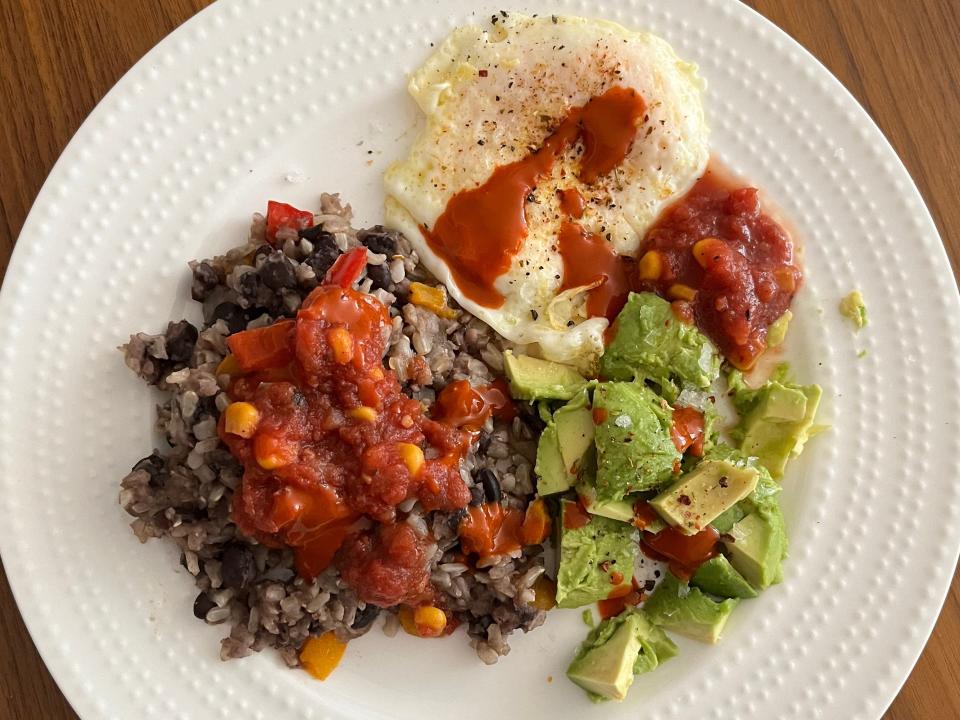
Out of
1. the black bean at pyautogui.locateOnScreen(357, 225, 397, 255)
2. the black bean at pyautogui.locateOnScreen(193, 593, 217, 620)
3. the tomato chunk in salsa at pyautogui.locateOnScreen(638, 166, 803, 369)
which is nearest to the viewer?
the black bean at pyautogui.locateOnScreen(193, 593, 217, 620)

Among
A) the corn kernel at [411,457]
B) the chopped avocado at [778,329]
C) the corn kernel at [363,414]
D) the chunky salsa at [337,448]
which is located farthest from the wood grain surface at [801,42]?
the corn kernel at [411,457]

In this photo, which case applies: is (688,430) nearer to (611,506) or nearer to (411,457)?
(611,506)

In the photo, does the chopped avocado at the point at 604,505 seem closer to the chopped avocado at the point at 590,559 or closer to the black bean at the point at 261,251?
the chopped avocado at the point at 590,559

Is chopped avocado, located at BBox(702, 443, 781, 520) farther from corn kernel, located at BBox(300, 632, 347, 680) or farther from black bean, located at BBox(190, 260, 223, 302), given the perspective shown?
black bean, located at BBox(190, 260, 223, 302)

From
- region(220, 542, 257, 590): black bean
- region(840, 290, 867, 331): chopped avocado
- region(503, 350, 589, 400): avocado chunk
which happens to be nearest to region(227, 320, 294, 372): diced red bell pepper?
region(220, 542, 257, 590): black bean

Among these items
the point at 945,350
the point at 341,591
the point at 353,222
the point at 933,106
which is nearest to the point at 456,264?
the point at 353,222
